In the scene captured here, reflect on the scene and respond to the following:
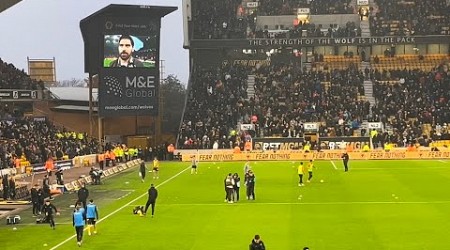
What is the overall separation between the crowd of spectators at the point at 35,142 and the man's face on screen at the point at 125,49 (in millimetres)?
9222

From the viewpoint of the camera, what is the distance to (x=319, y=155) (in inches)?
2499

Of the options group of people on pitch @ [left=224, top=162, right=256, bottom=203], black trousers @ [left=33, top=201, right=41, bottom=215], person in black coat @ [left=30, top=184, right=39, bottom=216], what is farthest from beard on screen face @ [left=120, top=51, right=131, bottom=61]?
black trousers @ [left=33, top=201, right=41, bottom=215]

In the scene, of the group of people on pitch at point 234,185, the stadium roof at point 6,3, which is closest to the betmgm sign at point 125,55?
the group of people on pitch at point 234,185

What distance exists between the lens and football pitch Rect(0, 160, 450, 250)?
24.9 meters

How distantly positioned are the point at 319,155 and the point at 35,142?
25090 mm

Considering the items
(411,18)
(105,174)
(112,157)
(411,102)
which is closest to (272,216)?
(105,174)

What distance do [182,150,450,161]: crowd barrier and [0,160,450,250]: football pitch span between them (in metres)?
14.3

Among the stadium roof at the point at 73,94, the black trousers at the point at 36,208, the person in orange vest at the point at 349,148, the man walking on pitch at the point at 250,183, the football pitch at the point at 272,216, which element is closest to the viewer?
the football pitch at the point at 272,216

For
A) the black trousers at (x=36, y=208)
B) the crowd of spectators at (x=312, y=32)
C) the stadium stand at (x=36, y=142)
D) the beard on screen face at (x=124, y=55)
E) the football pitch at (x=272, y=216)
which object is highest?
the crowd of spectators at (x=312, y=32)

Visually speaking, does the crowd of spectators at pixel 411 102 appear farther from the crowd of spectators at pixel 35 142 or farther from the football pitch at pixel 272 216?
the crowd of spectators at pixel 35 142

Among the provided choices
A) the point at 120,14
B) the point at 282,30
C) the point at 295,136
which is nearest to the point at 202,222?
the point at 120,14

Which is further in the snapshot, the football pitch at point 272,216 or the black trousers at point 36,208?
the black trousers at point 36,208

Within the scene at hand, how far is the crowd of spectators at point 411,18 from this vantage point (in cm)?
8456

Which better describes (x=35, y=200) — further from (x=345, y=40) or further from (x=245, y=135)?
(x=345, y=40)
